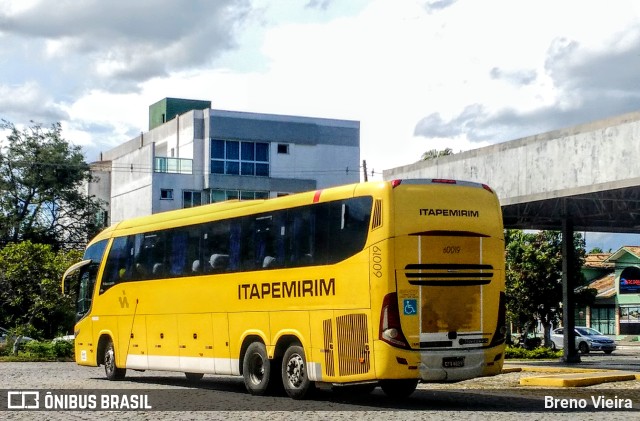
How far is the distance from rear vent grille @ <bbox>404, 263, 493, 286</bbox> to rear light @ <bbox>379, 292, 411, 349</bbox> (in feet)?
1.64

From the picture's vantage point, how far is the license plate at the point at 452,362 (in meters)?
17.5

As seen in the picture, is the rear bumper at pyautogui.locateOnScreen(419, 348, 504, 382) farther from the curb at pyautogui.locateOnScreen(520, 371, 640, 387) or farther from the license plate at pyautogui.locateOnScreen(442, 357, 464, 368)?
the curb at pyautogui.locateOnScreen(520, 371, 640, 387)

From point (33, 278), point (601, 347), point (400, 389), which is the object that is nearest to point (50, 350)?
point (33, 278)

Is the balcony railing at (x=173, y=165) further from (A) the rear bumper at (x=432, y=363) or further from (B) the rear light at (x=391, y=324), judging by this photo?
(B) the rear light at (x=391, y=324)

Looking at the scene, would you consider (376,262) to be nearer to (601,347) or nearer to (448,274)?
(448,274)

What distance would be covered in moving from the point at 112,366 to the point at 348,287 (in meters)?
10.2

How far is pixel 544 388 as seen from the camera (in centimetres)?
2178

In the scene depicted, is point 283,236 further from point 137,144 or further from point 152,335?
point 137,144

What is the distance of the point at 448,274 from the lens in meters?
17.8

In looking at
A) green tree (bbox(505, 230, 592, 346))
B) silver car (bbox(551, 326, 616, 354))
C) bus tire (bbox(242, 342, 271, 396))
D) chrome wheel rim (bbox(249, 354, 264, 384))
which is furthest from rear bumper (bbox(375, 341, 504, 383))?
silver car (bbox(551, 326, 616, 354))

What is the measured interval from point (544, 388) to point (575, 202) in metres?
10.9

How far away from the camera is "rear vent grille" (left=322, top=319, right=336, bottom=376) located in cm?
1809

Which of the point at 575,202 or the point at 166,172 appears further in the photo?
the point at 166,172

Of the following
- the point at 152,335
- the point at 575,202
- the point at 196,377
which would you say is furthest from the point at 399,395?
the point at 575,202
